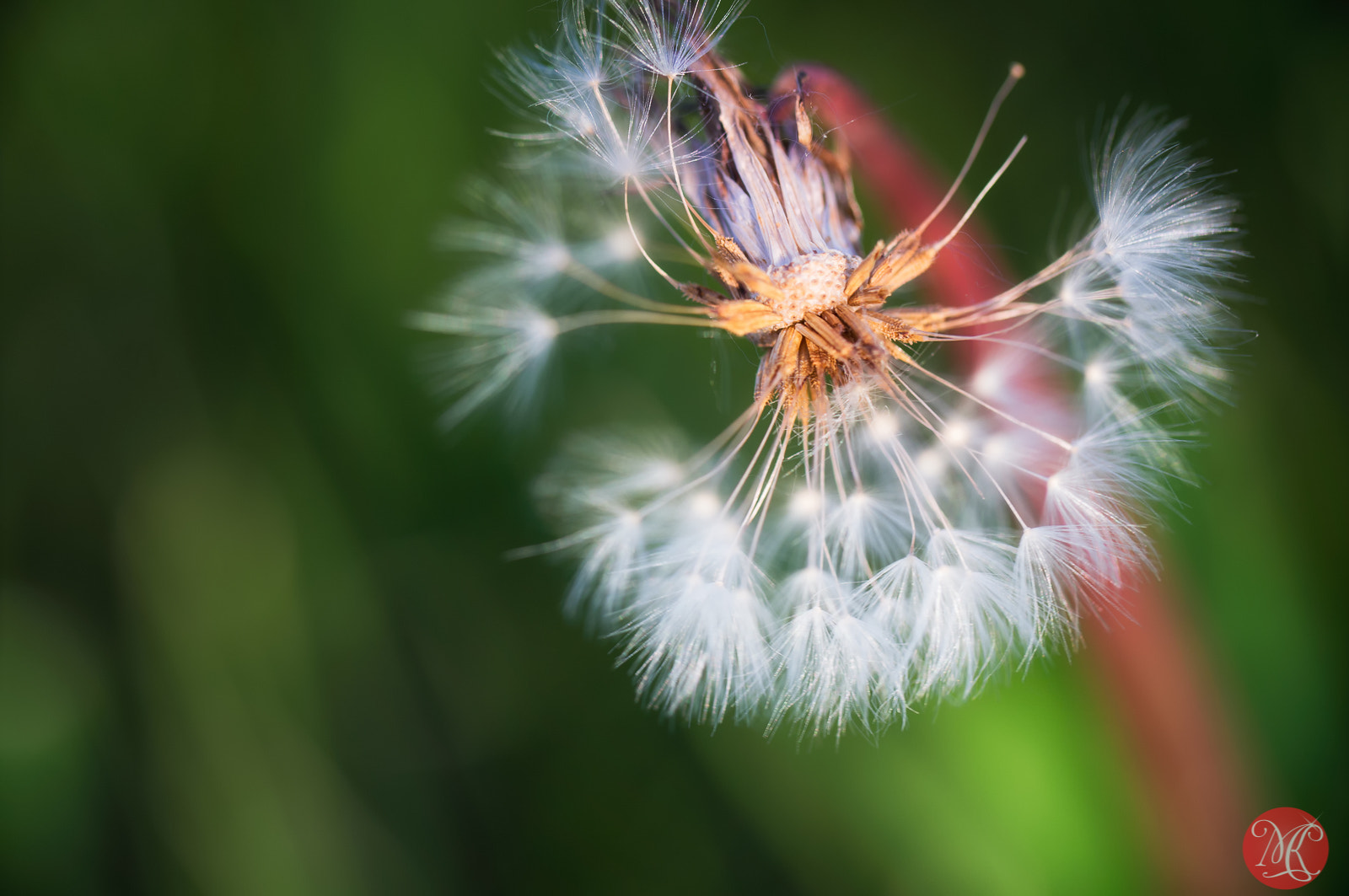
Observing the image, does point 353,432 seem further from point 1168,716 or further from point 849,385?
point 1168,716

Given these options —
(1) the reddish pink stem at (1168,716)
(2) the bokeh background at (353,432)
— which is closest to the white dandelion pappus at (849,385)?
(1) the reddish pink stem at (1168,716)

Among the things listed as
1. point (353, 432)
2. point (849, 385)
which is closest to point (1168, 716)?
point (849, 385)

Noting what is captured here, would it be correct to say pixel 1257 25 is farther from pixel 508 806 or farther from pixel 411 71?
pixel 508 806

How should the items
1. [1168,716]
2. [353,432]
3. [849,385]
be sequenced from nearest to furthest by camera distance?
[849,385] < [1168,716] < [353,432]

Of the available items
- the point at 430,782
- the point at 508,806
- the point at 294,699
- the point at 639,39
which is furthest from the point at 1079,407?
the point at 294,699

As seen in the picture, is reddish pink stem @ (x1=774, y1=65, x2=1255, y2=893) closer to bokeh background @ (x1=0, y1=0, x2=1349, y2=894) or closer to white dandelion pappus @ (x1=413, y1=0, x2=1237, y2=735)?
white dandelion pappus @ (x1=413, y1=0, x2=1237, y2=735)

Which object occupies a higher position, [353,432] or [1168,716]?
[353,432]

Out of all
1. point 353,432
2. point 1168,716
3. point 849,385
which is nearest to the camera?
point 849,385
